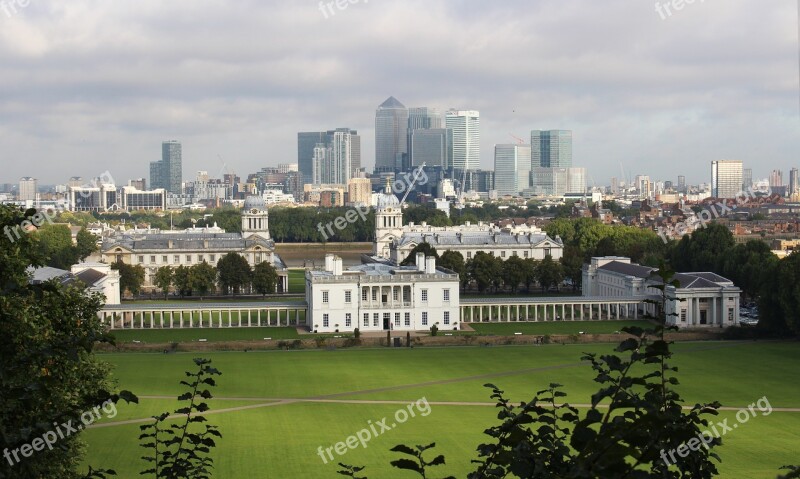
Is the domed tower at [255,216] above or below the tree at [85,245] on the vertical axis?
above

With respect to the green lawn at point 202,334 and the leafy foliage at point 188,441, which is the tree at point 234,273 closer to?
the green lawn at point 202,334

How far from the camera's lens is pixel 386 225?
138 meters

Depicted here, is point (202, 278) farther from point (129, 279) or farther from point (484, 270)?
point (484, 270)

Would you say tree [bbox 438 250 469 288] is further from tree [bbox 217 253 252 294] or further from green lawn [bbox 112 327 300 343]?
green lawn [bbox 112 327 300 343]

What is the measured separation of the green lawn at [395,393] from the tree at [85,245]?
201ft

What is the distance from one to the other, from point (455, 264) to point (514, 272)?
20.0 feet

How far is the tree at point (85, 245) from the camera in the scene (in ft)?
395

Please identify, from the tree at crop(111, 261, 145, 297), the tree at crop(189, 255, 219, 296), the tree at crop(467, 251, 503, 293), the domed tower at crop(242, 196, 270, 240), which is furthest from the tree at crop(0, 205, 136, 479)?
the domed tower at crop(242, 196, 270, 240)

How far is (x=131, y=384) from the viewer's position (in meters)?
51.2

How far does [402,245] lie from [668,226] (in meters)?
58.4

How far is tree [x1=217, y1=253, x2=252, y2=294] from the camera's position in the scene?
326 feet

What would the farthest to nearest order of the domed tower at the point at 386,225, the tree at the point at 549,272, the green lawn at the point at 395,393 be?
the domed tower at the point at 386,225, the tree at the point at 549,272, the green lawn at the point at 395,393

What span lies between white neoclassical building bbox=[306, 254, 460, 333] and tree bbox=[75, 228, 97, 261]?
4966 centimetres

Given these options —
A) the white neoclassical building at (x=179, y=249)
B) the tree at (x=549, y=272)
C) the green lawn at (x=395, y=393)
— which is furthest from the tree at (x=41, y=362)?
the white neoclassical building at (x=179, y=249)
